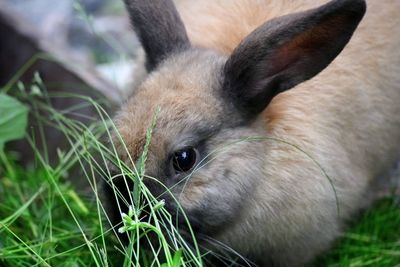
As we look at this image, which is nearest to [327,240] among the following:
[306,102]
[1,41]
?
[306,102]

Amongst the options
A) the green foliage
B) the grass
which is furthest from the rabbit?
the green foliage

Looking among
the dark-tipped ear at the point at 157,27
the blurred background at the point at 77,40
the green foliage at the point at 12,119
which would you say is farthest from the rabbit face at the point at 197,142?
the blurred background at the point at 77,40

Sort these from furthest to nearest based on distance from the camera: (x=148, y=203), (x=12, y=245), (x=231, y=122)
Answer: (x=12, y=245) → (x=231, y=122) → (x=148, y=203)

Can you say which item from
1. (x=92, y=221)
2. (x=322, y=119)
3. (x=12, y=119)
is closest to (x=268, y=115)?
(x=322, y=119)

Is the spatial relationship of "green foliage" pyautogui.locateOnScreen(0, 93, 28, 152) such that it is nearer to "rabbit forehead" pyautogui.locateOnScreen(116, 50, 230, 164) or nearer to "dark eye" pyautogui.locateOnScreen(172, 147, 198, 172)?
"rabbit forehead" pyautogui.locateOnScreen(116, 50, 230, 164)

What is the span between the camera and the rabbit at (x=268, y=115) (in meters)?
2.95

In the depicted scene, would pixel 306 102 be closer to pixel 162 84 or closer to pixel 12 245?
pixel 162 84

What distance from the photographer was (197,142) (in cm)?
297

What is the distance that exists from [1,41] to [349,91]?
89.9 inches

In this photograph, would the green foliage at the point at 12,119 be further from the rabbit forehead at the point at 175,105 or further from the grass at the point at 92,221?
the rabbit forehead at the point at 175,105

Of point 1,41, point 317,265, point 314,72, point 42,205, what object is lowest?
Result: point 317,265

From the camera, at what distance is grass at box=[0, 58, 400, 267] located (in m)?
2.88

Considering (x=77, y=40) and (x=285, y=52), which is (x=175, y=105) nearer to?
(x=285, y=52)

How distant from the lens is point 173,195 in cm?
290
